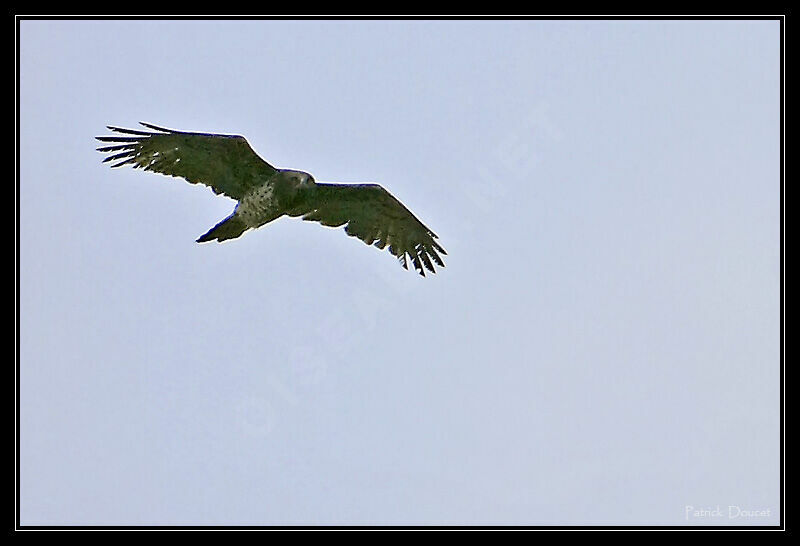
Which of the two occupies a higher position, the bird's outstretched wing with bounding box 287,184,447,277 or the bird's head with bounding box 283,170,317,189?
the bird's head with bounding box 283,170,317,189

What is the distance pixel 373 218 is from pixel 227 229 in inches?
78.9

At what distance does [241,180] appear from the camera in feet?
43.1

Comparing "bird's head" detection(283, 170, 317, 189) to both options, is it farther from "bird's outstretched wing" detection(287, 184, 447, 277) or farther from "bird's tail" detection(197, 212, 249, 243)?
"bird's tail" detection(197, 212, 249, 243)

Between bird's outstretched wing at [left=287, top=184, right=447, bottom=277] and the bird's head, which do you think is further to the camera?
bird's outstretched wing at [left=287, top=184, right=447, bottom=277]

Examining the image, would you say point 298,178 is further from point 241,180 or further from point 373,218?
point 373,218

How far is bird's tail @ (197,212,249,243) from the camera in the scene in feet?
42.6

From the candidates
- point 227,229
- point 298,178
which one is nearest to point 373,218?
point 298,178

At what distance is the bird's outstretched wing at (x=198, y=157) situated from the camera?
12930 mm
